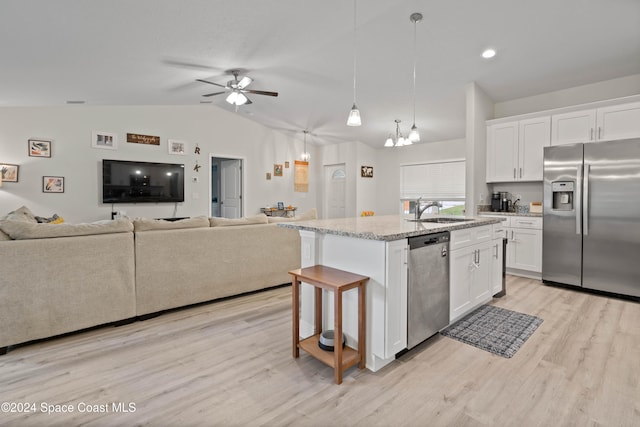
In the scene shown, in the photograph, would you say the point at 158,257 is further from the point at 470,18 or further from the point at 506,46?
the point at 506,46

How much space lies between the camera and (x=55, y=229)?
250cm

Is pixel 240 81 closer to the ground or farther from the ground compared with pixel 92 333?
farther from the ground

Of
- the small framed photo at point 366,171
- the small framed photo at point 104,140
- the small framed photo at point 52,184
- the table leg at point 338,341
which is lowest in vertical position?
the table leg at point 338,341

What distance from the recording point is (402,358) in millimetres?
2211

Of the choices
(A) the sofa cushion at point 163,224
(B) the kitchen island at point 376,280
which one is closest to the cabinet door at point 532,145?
(B) the kitchen island at point 376,280

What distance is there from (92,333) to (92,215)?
3725 mm

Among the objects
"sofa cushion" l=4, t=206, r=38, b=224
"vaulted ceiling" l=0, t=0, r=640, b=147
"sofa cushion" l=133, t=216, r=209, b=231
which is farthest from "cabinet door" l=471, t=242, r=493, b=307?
"sofa cushion" l=4, t=206, r=38, b=224

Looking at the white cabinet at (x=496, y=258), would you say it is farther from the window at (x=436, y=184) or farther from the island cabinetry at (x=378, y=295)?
the window at (x=436, y=184)

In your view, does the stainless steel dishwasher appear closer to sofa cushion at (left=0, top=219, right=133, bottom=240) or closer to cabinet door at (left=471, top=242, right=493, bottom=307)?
cabinet door at (left=471, top=242, right=493, bottom=307)

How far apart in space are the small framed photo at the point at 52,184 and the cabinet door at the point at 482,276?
626 cm

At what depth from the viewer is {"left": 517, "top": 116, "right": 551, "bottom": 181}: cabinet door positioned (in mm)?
4266

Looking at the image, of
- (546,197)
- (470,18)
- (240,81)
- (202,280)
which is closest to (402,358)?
(202,280)

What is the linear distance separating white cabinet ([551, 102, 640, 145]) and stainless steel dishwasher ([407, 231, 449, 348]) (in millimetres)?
2978

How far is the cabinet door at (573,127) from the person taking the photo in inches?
153
